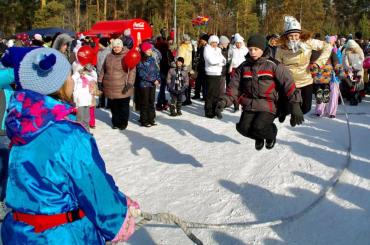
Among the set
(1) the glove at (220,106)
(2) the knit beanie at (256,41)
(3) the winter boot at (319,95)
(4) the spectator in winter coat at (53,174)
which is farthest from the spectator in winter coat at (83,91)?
(4) the spectator in winter coat at (53,174)

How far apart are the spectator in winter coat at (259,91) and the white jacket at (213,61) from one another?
3744 mm

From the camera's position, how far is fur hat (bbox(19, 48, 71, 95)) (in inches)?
80.1

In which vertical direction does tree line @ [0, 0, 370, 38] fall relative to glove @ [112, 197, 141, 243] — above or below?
above

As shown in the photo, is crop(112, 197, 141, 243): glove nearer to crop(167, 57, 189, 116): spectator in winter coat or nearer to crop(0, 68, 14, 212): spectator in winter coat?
crop(0, 68, 14, 212): spectator in winter coat

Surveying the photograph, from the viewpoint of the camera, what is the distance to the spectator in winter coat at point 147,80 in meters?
9.27

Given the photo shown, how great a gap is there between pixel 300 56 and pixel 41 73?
18.3ft

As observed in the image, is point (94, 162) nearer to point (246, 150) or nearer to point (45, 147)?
point (45, 147)

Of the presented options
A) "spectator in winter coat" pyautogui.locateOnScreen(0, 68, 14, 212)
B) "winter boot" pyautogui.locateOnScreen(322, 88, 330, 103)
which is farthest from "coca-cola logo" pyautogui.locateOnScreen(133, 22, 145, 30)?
"spectator in winter coat" pyautogui.locateOnScreen(0, 68, 14, 212)

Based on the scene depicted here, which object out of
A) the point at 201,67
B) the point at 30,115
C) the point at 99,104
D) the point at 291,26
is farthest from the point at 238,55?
the point at 30,115

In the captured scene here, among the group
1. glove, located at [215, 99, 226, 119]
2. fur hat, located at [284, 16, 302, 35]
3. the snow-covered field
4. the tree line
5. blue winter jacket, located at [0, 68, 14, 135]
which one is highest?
the tree line

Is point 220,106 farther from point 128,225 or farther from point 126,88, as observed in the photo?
point 128,225

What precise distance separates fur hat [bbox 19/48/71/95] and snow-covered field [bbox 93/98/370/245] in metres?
2.49

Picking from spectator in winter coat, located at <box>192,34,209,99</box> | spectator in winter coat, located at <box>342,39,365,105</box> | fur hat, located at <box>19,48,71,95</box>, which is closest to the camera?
fur hat, located at <box>19,48,71,95</box>

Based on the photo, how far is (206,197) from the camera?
5.29 metres
